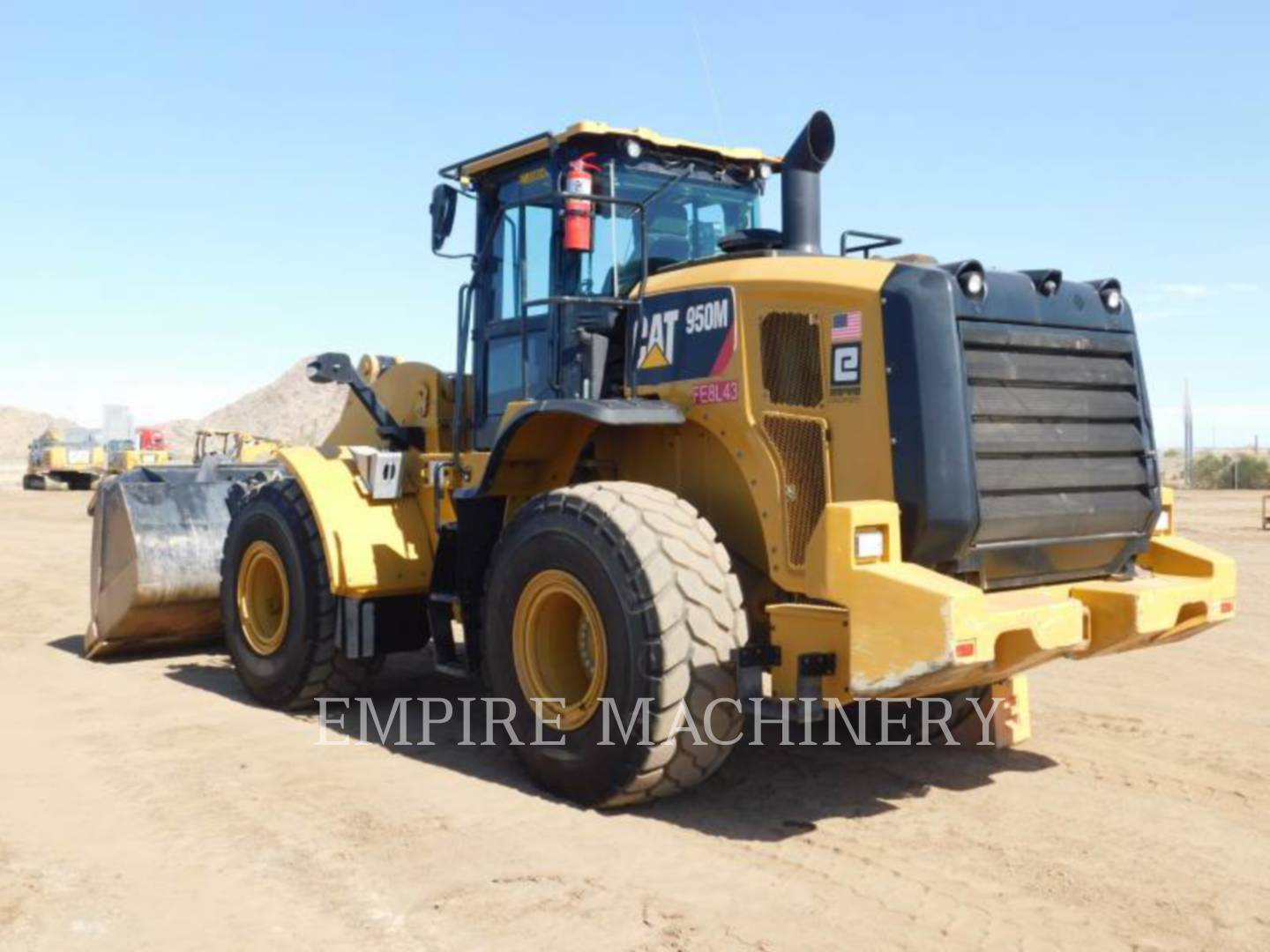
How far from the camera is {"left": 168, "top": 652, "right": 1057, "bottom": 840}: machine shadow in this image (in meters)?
5.28

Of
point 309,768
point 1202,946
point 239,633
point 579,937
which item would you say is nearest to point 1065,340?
point 1202,946

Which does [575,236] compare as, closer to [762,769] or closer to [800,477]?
[800,477]

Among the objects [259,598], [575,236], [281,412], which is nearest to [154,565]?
[259,598]

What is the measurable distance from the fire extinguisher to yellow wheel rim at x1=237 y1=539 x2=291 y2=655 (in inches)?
110

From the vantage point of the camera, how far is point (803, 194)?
19.7ft

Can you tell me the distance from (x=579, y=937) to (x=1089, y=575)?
9.36ft

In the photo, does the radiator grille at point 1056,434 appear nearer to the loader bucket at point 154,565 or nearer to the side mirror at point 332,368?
Result: the side mirror at point 332,368

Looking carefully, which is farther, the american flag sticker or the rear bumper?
the american flag sticker

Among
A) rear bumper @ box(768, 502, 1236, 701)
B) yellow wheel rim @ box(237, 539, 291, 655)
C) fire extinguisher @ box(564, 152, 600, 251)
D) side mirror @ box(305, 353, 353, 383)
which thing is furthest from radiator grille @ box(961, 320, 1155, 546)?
yellow wheel rim @ box(237, 539, 291, 655)

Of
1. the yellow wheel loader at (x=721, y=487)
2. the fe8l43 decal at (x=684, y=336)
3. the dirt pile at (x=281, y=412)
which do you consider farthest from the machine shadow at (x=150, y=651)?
the dirt pile at (x=281, y=412)

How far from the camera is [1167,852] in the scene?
4812mm

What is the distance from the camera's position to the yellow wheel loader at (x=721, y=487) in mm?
4883

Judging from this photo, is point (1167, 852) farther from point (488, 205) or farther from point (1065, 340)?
point (488, 205)

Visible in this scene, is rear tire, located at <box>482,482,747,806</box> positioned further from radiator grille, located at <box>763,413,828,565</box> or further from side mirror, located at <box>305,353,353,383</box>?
side mirror, located at <box>305,353,353,383</box>
